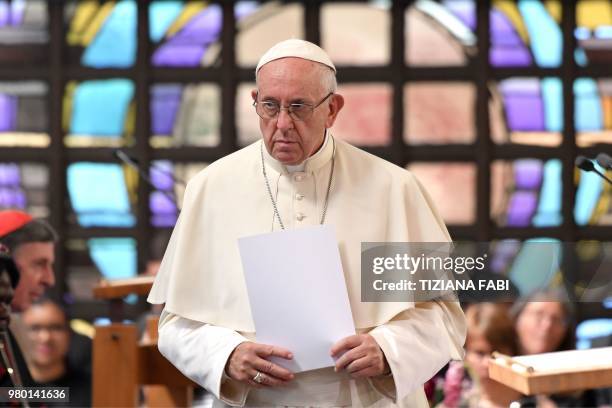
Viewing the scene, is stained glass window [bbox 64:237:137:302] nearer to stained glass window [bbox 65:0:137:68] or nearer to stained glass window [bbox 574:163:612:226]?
stained glass window [bbox 65:0:137:68]

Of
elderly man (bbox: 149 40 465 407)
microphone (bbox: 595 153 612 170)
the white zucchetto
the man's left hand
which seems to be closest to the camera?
the man's left hand

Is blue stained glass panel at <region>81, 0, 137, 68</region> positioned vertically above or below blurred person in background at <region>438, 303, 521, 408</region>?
above

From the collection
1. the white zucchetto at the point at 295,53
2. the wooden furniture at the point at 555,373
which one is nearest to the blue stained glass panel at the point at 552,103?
the wooden furniture at the point at 555,373

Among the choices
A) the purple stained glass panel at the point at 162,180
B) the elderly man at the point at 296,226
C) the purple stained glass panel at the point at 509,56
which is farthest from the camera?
the purple stained glass panel at the point at 509,56

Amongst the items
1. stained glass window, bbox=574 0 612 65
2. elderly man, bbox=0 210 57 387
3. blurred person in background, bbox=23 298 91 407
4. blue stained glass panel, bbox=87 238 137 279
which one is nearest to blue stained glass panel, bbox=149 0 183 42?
blue stained glass panel, bbox=87 238 137 279

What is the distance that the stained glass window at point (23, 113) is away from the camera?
798 centimetres

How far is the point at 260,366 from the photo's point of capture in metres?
3.08

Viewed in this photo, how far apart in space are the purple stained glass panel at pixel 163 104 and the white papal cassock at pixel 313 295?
442 cm

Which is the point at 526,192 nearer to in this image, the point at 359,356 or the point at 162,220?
the point at 162,220

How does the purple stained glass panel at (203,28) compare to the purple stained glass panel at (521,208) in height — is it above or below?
above

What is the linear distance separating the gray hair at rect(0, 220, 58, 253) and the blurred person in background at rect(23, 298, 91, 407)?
2.29 m

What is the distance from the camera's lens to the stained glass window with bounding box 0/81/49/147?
798 cm

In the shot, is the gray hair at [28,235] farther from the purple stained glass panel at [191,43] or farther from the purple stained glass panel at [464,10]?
the purple stained glass panel at [464,10]

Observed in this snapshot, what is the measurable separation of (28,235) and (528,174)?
12.5 ft
